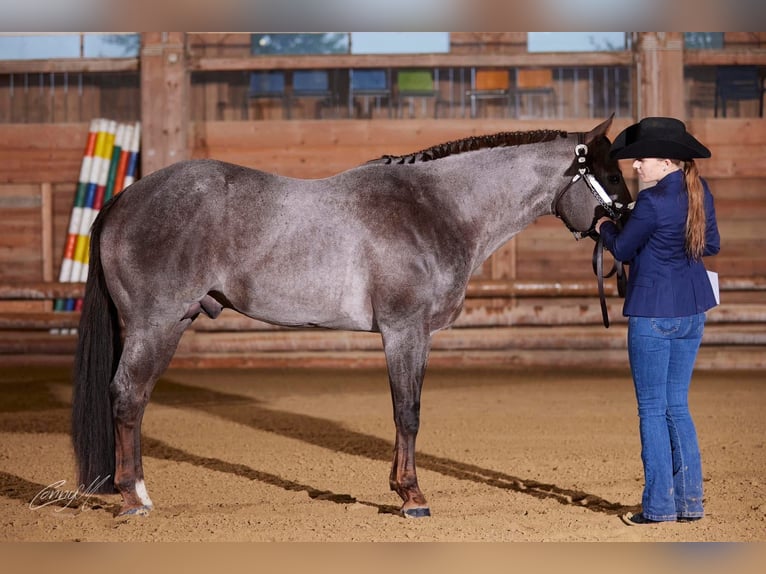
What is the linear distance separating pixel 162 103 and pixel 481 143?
20.2 ft

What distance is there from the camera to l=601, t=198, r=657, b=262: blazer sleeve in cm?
337

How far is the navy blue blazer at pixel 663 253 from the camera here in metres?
3.38

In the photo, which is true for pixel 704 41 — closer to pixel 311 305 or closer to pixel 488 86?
pixel 488 86

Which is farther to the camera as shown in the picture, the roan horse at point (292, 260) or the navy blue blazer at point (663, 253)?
the roan horse at point (292, 260)

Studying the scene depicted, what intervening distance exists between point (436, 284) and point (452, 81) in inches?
246

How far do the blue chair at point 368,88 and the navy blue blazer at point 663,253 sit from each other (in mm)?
6425

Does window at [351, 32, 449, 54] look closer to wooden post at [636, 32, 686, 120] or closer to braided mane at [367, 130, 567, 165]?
wooden post at [636, 32, 686, 120]

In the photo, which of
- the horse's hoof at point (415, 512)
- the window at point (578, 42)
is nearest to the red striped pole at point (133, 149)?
the window at point (578, 42)

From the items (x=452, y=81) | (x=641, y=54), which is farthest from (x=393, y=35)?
(x=641, y=54)

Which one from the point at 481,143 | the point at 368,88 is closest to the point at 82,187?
the point at 368,88

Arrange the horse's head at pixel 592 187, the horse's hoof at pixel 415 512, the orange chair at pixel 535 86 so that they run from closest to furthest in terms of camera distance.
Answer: the horse's hoof at pixel 415 512 → the horse's head at pixel 592 187 → the orange chair at pixel 535 86

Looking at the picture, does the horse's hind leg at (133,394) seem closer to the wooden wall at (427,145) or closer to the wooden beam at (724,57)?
the wooden wall at (427,145)

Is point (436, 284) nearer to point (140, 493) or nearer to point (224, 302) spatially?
point (224, 302)

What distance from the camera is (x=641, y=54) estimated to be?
923 centimetres
